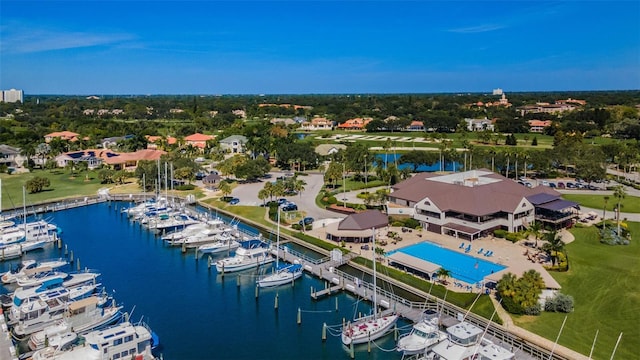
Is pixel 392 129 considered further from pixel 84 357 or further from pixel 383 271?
pixel 84 357

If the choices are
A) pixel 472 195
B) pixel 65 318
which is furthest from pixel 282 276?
pixel 472 195

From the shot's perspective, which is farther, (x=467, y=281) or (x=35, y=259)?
(x=35, y=259)

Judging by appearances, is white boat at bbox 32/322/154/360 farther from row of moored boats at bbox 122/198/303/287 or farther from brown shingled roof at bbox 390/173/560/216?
brown shingled roof at bbox 390/173/560/216

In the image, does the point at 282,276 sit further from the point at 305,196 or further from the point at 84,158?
the point at 84,158

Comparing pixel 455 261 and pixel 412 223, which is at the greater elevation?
pixel 412 223

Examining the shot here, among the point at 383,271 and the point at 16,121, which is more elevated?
the point at 16,121

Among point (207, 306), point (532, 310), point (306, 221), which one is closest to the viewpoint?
point (532, 310)

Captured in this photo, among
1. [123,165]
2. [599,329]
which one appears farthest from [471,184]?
[123,165]
